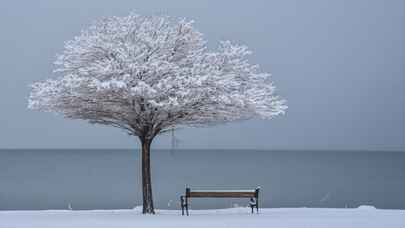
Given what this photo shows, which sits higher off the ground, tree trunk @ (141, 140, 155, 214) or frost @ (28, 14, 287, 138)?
frost @ (28, 14, 287, 138)

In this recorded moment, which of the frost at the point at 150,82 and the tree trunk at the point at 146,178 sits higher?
the frost at the point at 150,82

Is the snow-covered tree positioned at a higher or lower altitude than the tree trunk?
higher

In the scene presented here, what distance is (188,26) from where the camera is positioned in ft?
75.7

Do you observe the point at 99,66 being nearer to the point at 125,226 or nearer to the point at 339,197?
the point at 125,226

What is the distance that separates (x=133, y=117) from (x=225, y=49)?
13.9 feet

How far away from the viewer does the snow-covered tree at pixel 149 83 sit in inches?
837

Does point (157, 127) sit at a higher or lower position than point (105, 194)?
higher

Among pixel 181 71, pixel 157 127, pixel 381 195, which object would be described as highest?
pixel 181 71

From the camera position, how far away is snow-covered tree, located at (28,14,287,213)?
21.2 m

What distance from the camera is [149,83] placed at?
22047 mm

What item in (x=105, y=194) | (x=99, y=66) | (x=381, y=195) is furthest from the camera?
(x=381, y=195)

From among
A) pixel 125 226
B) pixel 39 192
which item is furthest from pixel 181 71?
pixel 39 192

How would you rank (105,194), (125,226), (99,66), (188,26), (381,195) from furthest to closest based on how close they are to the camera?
(381,195) → (105,194) → (188,26) → (99,66) → (125,226)

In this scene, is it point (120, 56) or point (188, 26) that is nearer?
point (120, 56)
